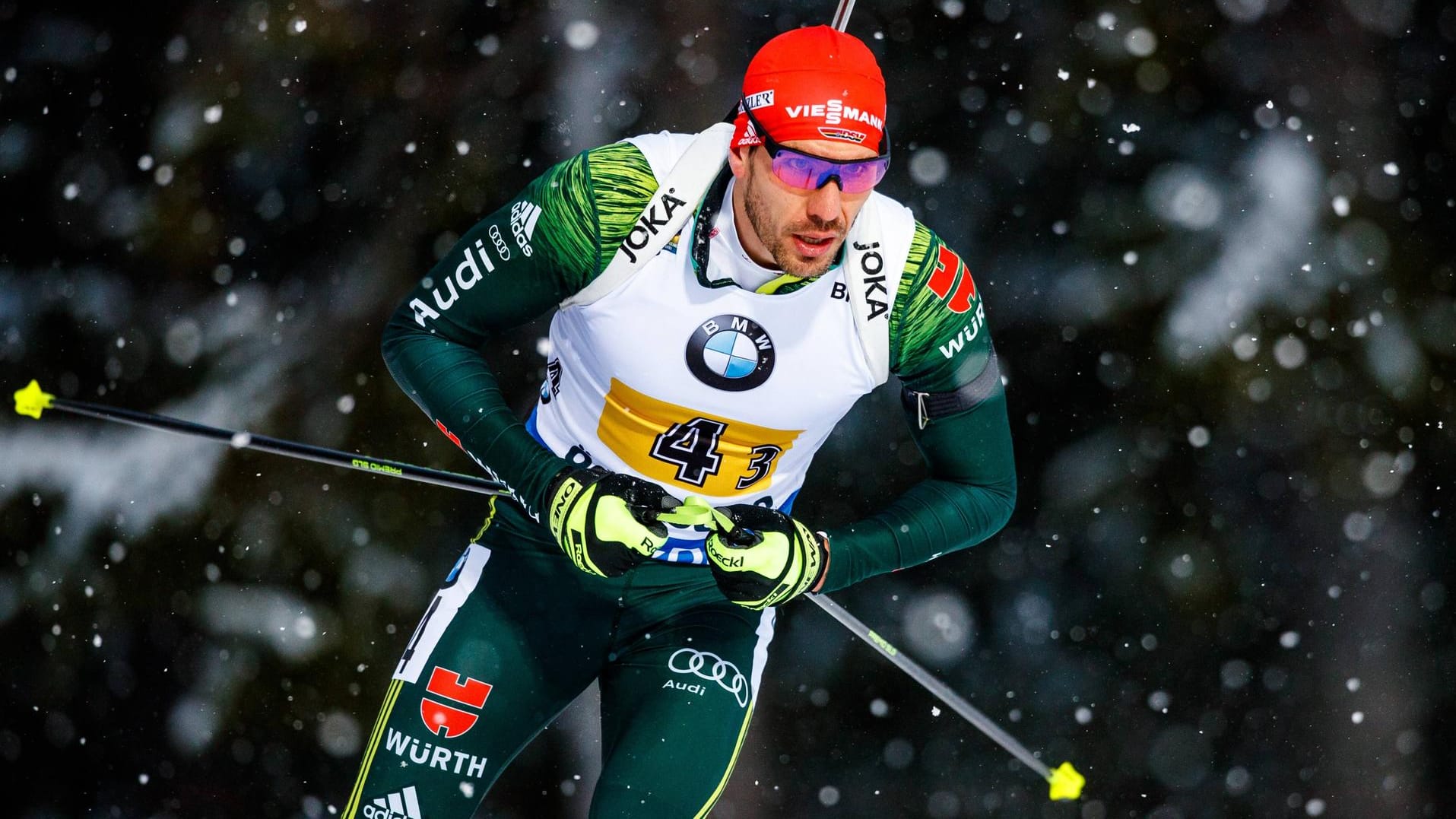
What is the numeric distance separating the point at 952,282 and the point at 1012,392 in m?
1.28

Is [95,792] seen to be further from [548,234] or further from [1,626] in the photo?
[548,234]

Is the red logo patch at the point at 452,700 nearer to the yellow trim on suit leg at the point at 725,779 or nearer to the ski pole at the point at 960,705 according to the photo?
the yellow trim on suit leg at the point at 725,779

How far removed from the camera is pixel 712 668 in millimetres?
2953

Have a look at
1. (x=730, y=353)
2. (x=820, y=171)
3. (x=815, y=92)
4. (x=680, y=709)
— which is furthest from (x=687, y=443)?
(x=815, y=92)

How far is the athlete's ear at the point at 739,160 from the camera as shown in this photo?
2.87 metres

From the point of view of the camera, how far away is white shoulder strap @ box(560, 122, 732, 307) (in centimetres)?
290

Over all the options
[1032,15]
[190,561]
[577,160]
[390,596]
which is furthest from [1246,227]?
[190,561]

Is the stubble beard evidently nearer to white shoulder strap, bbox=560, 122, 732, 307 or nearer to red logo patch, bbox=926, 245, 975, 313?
white shoulder strap, bbox=560, 122, 732, 307

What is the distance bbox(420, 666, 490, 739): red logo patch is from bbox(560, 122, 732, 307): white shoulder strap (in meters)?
0.82

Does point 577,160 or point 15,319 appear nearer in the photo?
point 577,160

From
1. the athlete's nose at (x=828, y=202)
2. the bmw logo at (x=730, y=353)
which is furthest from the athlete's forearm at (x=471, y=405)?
the athlete's nose at (x=828, y=202)

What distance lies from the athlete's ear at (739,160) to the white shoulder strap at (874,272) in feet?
0.82

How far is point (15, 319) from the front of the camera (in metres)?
5.05

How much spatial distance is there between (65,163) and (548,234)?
285 centimetres
